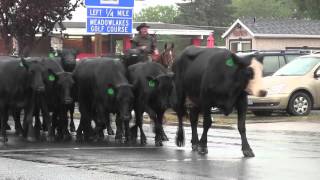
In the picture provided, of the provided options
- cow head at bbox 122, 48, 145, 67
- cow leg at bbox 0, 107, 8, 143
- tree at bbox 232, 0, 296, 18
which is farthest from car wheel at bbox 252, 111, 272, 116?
tree at bbox 232, 0, 296, 18

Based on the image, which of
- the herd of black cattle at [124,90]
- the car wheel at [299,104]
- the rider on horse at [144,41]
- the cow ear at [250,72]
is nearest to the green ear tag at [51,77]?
the herd of black cattle at [124,90]

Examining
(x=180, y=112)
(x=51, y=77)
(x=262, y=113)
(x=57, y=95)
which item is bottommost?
(x=262, y=113)

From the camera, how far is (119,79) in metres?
14.2

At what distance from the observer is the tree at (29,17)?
25.7m

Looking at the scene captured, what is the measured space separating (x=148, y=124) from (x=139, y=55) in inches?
187

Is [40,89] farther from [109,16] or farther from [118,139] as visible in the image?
[109,16]

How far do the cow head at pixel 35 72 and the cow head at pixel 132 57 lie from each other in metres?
1.74

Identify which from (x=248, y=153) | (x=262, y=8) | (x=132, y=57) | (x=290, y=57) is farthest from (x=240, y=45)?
(x=262, y=8)

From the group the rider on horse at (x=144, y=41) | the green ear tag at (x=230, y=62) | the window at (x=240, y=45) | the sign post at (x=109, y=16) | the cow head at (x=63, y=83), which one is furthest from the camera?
the window at (x=240, y=45)

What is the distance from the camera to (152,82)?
14062 mm

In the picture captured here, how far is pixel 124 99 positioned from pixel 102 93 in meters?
0.71

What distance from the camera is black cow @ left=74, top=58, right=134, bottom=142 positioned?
13961 millimetres

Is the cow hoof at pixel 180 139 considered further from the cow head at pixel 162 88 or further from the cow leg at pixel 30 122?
the cow leg at pixel 30 122

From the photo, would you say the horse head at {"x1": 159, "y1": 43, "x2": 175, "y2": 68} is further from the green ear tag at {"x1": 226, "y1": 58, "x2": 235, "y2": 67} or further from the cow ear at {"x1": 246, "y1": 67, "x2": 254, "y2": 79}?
the cow ear at {"x1": 246, "y1": 67, "x2": 254, "y2": 79}
